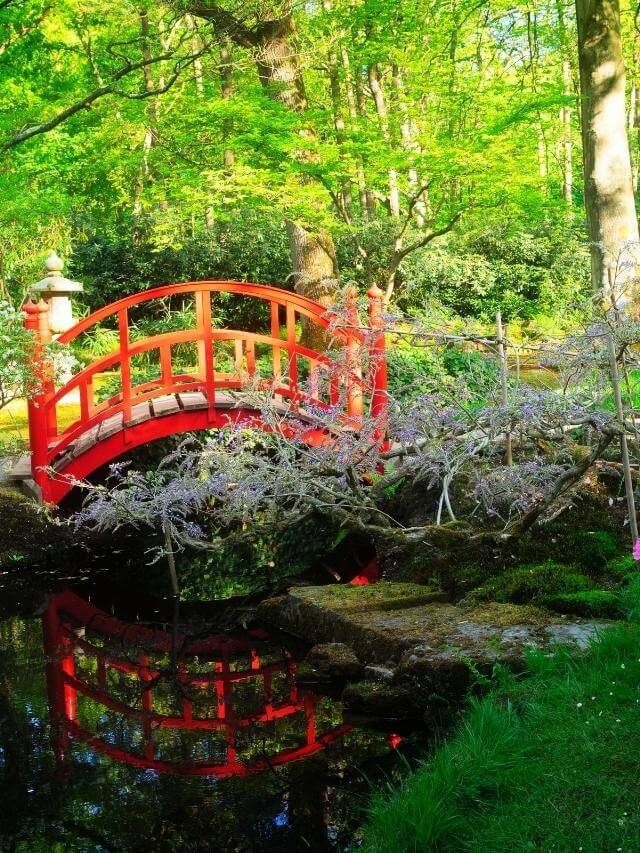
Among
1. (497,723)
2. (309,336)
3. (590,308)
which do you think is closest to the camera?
(497,723)

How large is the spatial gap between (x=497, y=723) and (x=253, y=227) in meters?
13.1

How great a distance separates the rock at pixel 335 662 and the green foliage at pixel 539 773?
1.16 metres

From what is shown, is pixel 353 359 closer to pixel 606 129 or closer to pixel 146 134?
pixel 606 129

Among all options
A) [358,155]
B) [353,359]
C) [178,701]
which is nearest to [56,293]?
[358,155]

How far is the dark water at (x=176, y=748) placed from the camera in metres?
3.75

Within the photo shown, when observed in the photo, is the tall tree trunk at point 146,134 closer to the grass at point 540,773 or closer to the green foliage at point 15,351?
the green foliage at point 15,351

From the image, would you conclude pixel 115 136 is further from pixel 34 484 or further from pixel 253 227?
pixel 34 484

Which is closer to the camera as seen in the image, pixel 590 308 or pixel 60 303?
pixel 590 308

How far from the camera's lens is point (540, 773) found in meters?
3.25

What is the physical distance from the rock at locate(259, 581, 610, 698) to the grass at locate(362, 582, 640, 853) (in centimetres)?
36

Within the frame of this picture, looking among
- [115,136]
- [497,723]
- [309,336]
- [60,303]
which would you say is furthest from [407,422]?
[115,136]

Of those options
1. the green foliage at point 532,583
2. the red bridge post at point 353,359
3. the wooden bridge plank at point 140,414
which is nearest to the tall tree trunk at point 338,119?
the red bridge post at point 353,359

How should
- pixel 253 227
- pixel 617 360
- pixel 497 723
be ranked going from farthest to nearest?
pixel 253 227, pixel 617 360, pixel 497 723

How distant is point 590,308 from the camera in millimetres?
5684
